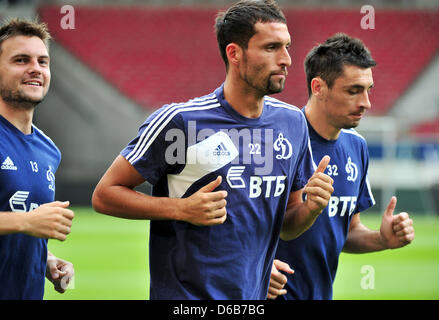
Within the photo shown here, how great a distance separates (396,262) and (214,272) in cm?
962

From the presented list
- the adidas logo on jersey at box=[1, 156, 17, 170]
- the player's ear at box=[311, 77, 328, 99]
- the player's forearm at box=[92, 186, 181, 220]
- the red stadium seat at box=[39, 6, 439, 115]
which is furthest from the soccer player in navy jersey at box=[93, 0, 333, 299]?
the red stadium seat at box=[39, 6, 439, 115]

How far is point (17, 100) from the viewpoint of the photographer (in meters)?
3.48

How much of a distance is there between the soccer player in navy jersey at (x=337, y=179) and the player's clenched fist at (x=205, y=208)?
1.16m

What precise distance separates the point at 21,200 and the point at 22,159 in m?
0.23

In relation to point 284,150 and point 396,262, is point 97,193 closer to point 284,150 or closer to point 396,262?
point 284,150

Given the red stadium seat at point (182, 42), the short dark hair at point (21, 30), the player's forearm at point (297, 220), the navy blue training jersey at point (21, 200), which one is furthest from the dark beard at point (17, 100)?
the red stadium seat at point (182, 42)

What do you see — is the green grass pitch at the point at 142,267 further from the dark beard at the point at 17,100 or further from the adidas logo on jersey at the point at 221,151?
the dark beard at the point at 17,100

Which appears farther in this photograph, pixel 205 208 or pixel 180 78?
pixel 180 78

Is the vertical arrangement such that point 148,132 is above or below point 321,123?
below

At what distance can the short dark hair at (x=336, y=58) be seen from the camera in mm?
4328

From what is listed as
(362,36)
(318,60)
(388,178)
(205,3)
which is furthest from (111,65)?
(318,60)

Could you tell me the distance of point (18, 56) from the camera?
352 cm

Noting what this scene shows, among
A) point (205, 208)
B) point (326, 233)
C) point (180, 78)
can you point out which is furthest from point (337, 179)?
point (180, 78)

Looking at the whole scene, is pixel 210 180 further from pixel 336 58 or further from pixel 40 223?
pixel 336 58
